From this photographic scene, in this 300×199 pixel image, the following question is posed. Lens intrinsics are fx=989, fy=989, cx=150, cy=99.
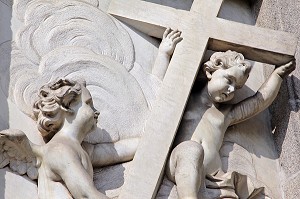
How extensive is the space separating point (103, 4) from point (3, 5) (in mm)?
484

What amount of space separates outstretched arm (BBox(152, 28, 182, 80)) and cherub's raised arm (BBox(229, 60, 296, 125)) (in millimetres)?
333

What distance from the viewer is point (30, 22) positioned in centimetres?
400

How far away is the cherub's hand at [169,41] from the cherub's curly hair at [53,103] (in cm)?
63

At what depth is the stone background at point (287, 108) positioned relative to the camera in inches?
157

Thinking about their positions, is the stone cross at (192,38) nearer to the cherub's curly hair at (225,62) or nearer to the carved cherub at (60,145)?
the cherub's curly hair at (225,62)

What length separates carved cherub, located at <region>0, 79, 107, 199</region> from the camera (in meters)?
3.37

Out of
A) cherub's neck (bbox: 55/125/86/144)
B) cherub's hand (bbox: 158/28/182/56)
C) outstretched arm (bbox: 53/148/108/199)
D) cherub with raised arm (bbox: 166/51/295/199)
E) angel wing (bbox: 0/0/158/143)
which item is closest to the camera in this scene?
outstretched arm (bbox: 53/148/108/199)

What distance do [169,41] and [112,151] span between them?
2.15 feet

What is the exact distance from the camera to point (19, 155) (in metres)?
3.45

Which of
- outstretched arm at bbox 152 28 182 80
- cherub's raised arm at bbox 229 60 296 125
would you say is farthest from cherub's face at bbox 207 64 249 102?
outstretched arm at bbox 152 28 182 80

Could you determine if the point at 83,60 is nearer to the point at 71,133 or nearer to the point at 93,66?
the point at 93,66

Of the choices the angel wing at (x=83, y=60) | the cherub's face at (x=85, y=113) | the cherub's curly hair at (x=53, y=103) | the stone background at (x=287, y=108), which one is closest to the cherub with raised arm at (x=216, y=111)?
the stone background at (x=287, y=108)

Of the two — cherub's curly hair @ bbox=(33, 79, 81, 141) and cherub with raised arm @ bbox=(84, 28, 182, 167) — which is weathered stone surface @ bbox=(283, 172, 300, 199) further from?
cherub's curly hair @ bbox=(33, 79, 81, 141)

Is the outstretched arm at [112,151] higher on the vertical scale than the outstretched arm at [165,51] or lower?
lower
